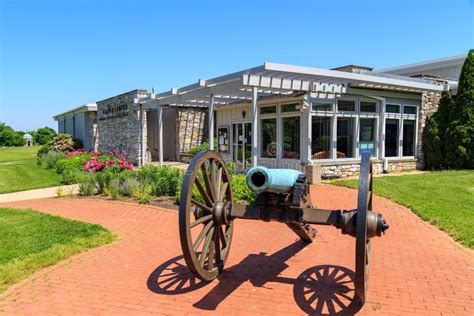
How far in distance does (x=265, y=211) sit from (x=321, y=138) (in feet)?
31.4

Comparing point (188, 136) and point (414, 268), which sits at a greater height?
point (188, 136)

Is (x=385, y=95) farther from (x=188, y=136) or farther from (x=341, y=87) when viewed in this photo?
(x=188, y=136)

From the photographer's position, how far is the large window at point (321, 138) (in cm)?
1280

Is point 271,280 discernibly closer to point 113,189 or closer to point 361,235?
point 361,235

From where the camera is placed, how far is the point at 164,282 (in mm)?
4469

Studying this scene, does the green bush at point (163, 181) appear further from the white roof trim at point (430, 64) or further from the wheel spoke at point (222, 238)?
the white roof trim at point (430, 64)

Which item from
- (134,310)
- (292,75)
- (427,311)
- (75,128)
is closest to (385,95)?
(292,75)

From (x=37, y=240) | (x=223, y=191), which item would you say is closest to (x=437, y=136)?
(x=223, y=191)

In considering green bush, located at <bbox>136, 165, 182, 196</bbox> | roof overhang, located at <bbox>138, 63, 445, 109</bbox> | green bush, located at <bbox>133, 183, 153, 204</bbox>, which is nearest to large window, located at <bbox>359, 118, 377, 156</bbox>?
roof overhang, located at <bbox>138, 63, 445, 109</bbox>

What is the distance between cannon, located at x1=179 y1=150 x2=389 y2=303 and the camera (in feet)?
10.6

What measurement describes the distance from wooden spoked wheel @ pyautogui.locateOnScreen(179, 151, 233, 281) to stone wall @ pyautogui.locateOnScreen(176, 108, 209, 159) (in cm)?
1591

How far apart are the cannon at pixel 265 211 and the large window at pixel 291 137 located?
29.3 ft

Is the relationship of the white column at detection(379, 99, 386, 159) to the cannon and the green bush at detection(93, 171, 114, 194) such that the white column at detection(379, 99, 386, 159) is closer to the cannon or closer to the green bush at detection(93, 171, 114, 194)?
the green bush at detection(93, 171, 114, 194)

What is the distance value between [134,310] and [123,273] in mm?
1100
